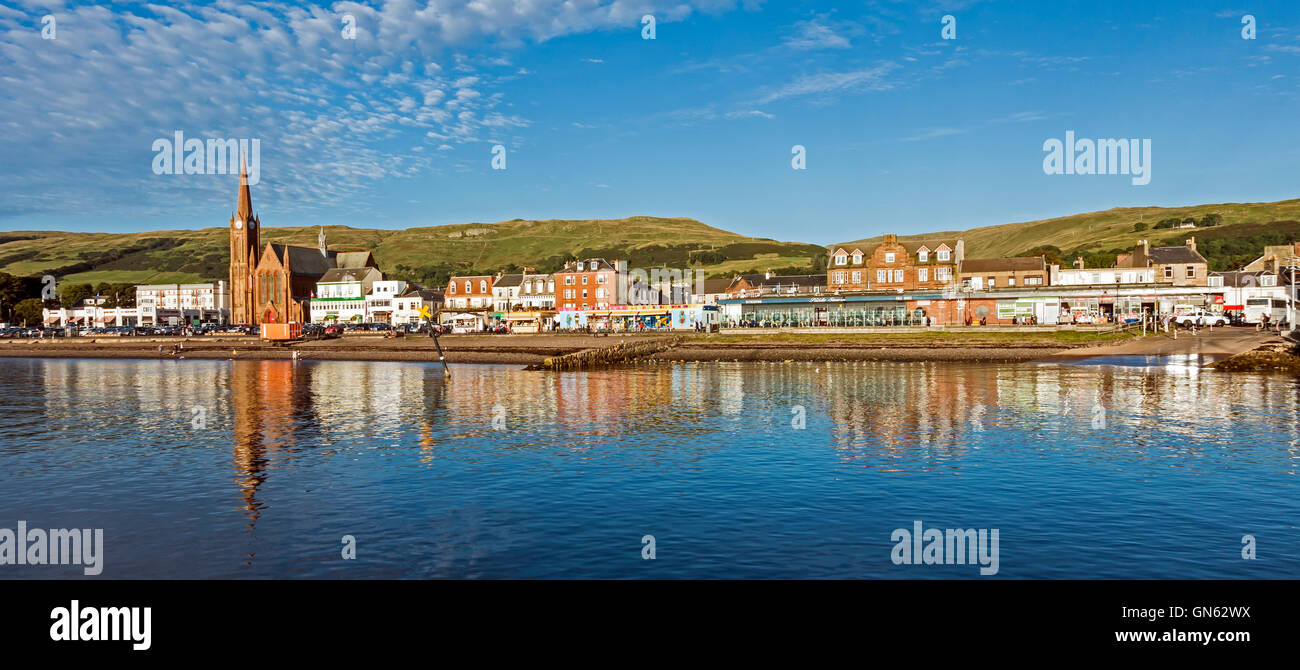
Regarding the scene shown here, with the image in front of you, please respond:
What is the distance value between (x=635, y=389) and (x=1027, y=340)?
164ft

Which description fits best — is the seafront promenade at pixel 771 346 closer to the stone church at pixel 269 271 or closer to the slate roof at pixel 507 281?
the slate roof at pixel 507 281

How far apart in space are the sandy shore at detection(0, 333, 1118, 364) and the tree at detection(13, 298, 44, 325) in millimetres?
69263

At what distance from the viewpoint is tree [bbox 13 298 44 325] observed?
599 feet

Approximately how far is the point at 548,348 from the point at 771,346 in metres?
25.3

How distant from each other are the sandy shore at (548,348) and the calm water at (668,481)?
1225 inches

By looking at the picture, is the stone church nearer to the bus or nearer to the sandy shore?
the sandy shore

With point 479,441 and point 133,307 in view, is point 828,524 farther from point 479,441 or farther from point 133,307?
point 133,307

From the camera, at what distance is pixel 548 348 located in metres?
92.3

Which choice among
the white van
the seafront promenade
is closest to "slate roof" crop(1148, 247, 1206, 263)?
the white van

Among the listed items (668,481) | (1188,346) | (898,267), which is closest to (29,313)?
(898,267)

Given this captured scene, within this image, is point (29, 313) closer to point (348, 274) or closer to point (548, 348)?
point (348, 274)

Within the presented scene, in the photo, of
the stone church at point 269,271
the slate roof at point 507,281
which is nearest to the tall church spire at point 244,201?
the stone church at point 269,271

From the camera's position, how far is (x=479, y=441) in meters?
32.6

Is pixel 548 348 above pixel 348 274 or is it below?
below
